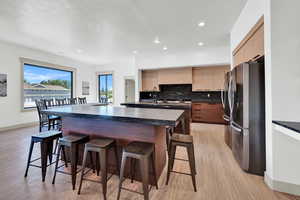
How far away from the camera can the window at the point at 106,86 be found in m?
7.88

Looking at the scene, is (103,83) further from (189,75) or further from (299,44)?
(299,44)

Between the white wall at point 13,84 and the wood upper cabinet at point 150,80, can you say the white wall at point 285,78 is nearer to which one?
the wood upper cabinet at point 150,80

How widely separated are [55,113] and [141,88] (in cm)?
459

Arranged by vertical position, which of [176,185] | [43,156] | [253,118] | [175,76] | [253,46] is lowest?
[176,185]

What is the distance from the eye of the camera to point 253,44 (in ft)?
7.86

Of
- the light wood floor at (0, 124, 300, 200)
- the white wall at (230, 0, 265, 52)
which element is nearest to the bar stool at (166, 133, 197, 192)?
the light wood floor at (0, 124, 300, 200)

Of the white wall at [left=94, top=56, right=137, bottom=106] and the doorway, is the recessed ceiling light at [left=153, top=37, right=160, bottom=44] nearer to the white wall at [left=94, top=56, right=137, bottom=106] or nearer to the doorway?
the white wall at [left=94, top=56, right=137, bottom=106]

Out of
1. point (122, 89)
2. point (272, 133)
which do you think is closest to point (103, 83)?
point (122, 89)

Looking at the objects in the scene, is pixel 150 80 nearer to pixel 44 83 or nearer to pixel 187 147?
pixel 44 83

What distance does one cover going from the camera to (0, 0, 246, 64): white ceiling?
2.59 meters

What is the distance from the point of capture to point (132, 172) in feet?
6.15

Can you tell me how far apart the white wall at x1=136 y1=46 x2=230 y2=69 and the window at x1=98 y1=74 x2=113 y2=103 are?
8.24 feet

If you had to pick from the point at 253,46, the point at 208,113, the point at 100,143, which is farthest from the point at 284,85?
the point at 208,113

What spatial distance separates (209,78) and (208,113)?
1490 millimetres
